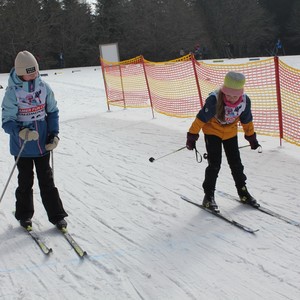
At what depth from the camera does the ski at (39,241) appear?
3.78 metres

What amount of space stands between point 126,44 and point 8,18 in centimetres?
1335

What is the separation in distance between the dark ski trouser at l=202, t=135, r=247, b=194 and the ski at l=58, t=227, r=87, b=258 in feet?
4.99

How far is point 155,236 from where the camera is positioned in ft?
13.3

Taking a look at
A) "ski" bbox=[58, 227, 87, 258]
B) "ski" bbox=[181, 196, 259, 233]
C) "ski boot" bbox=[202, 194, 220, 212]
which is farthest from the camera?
"ski boot" bbox=[202, 194, 220, 212]

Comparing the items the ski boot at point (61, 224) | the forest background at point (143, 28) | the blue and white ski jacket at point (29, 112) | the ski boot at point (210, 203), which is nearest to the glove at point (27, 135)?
the blue and white ski jacket at point (29, 112)

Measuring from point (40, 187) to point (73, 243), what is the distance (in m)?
0.69

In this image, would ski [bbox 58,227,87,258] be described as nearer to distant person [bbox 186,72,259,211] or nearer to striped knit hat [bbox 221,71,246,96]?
distant person [bbox 186,72,259,211]

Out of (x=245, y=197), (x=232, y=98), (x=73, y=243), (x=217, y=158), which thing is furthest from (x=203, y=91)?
(x=73, y=243)

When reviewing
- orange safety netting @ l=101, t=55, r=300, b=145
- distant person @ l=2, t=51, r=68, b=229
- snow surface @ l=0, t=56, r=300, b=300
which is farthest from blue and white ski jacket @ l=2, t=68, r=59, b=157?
orange safety netting @ l=101, t=55, r=300, b=145

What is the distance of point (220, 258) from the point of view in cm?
358

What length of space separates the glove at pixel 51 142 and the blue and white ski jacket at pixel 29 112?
4cm

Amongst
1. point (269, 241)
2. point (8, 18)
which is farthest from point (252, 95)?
point (8, 18)

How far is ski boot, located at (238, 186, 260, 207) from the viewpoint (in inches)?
182

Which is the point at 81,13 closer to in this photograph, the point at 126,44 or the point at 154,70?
the point at 126,44
